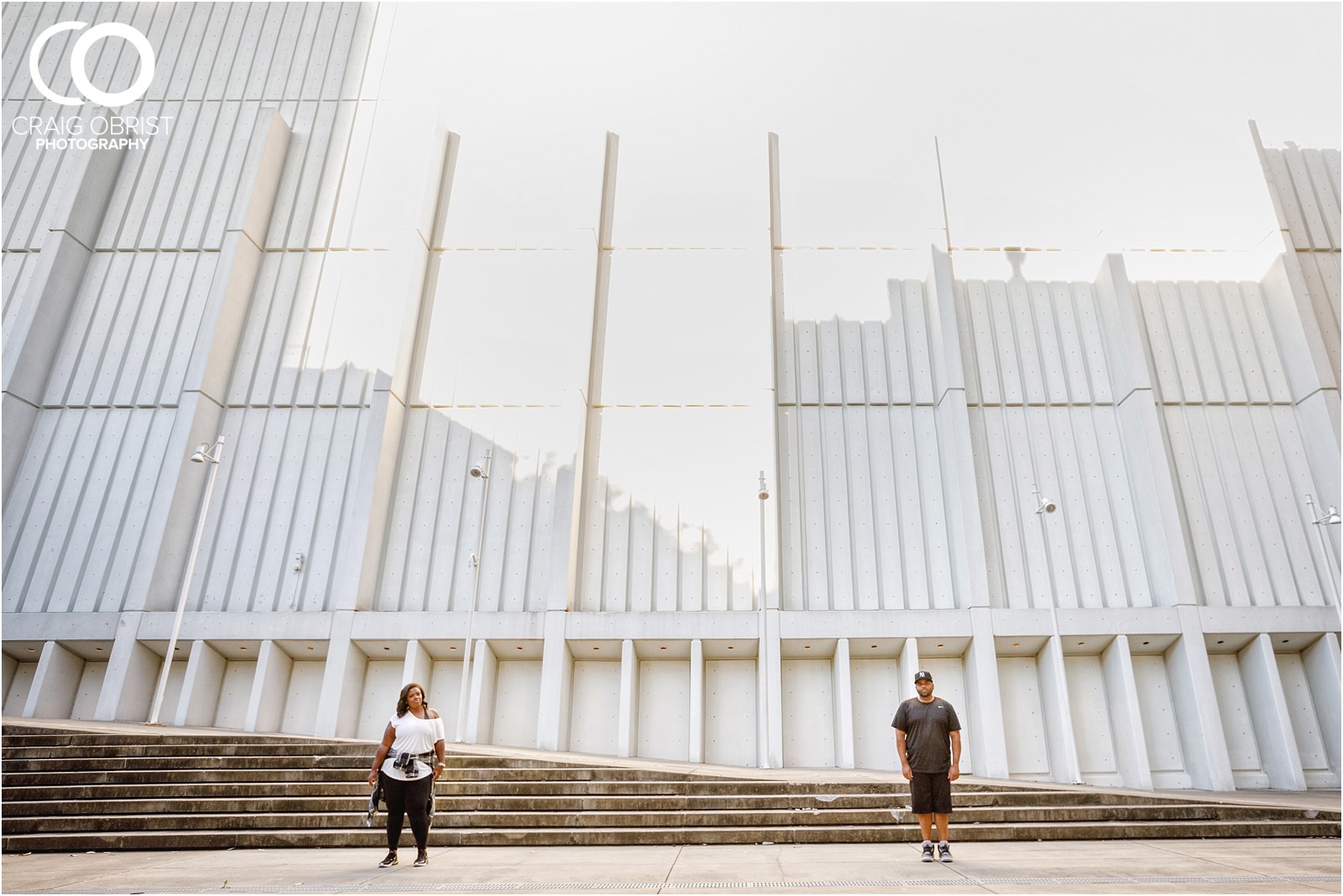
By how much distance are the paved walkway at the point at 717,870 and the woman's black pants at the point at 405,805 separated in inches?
10.7

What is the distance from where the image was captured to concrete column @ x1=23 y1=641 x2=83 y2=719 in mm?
18594

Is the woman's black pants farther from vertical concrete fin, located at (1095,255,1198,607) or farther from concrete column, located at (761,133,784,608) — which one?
vertical concrete fin, located at (1095,255,1198,607)

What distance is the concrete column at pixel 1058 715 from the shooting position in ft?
59.6

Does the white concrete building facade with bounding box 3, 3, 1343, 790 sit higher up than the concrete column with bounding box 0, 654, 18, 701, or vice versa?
the white concrete building facade with bounding box 3, 3, 1343, 790

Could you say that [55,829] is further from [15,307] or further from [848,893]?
[15,307]

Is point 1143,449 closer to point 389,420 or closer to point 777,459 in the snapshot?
point 777,459

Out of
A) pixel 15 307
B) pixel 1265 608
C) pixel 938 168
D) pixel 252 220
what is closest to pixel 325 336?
pixel 252 220

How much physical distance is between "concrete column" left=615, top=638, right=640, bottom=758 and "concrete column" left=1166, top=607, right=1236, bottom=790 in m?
12.0

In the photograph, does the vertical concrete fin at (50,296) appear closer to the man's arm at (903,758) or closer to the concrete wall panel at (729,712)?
the concrete wall panel at (729,712)

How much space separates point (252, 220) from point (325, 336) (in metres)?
4.00

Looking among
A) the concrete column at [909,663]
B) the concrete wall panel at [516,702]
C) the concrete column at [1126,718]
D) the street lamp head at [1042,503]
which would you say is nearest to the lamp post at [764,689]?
the concrete column at [909,663]

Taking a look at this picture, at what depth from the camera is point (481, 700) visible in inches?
747

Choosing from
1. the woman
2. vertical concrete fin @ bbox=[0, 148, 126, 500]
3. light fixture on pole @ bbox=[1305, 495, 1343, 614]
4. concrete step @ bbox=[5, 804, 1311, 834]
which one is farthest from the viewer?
vertical concrete fin @ bbox=[0, 148, 126, 500]

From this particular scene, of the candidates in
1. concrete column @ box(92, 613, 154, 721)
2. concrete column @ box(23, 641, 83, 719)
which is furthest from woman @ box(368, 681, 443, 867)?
concrete column @ box(23, 641, 83, 719)
